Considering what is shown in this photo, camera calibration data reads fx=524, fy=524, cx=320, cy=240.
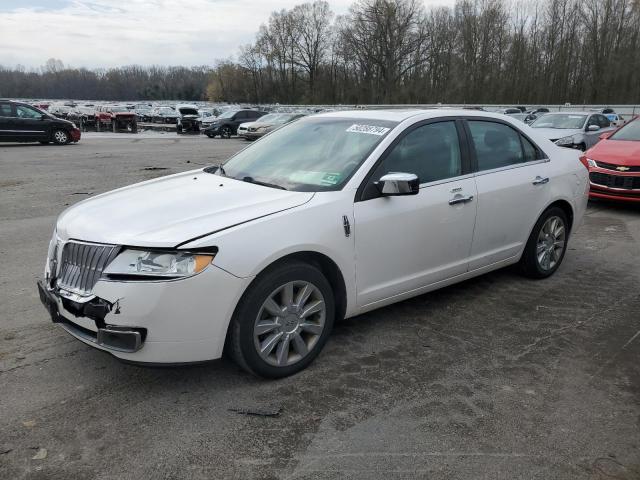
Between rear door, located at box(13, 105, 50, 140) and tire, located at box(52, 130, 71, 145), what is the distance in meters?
0.33

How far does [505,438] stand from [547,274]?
119 inches

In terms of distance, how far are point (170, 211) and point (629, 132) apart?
995 cm

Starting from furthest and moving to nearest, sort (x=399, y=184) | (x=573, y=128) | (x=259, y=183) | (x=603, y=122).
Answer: (x=603, y=122) < (x=573, y=128) < (x=259, y=183) < (x=399, y=184)

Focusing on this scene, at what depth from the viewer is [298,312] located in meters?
3.36

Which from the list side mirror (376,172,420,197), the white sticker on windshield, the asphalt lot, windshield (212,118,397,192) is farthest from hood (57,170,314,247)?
the asphalt lot

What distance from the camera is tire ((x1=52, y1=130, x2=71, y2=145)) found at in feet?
71.7

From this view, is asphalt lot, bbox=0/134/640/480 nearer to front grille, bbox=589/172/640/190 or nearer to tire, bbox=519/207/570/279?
tire, bbox=519/207/570/279

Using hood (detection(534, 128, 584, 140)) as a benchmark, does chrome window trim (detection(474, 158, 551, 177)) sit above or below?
below

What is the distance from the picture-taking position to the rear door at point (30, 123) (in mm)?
20562

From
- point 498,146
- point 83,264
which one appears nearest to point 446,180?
point 498,146

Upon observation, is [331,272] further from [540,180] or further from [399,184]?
[540,180]

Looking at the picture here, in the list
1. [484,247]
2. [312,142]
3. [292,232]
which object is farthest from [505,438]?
[312,142]

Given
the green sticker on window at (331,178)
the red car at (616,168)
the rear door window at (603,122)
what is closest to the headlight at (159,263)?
the green sticker on window at (331,178)

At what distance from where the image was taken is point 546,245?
5.36 metres
